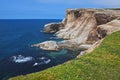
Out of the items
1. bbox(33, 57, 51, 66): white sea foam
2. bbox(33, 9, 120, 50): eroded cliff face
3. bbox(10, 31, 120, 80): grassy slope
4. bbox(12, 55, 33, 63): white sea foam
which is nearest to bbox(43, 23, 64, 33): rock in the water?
bbox(33, 9, 120, 50): eroded cliff face

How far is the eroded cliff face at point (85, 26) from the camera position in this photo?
→ 73812mm

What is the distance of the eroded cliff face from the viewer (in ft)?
242

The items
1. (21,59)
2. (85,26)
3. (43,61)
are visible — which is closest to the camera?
(43,61)

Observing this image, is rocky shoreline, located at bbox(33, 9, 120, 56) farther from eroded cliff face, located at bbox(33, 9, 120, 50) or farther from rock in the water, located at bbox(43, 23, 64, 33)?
rock in the water, located at bbox(43, 23, 64, 33)

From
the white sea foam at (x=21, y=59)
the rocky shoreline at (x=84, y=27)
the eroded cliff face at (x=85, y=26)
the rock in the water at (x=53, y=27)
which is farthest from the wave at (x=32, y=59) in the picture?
the rock in the water at (x=53, y=27)

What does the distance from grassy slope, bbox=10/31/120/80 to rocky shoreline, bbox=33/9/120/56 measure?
32.6m

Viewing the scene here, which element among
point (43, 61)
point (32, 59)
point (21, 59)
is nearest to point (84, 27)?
point (32, 59)

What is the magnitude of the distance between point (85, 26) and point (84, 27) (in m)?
0.55

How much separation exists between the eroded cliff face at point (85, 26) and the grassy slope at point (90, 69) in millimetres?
32617

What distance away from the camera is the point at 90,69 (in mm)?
29172

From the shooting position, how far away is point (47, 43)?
84312 mm

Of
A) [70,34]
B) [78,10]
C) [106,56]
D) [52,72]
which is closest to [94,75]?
[52,72]

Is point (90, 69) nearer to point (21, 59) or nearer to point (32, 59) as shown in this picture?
point (32, 59)

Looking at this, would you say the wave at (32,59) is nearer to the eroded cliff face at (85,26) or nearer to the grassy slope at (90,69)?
the eroded cliff face at (85,26)
